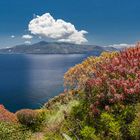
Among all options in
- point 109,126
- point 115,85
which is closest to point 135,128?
point 109,126

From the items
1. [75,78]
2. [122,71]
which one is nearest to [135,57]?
[122,71]

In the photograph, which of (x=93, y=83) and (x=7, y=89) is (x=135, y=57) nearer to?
(x=93, y=83)

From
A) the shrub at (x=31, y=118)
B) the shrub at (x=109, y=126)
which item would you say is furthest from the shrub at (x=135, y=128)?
the shrub at (x=31, y=118)

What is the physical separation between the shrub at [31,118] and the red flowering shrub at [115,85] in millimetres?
8426

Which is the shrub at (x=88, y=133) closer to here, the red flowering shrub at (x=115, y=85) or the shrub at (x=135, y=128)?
the red flowering shrub at (x=115, y=85)

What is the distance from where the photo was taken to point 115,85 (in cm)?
1101

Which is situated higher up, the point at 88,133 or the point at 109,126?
the point at 109,126

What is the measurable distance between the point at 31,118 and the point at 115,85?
978 cm

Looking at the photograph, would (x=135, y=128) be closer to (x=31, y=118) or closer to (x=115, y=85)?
(x=115, y=85)

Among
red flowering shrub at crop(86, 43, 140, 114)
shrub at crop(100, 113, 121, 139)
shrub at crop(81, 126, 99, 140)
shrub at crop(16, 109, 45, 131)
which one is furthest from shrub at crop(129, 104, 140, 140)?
shrub at crop(16, 109, 45, 131)

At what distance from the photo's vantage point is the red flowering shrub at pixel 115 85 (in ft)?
35.0

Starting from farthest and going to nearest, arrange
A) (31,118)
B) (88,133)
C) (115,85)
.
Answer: (31,118)
(115,85)
(88,133)

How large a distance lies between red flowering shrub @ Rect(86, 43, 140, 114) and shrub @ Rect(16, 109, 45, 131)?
27.6ft

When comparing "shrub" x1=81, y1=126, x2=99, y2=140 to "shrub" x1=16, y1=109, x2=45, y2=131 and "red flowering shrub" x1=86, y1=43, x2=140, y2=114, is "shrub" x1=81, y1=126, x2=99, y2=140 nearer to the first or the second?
"red flowering shrub" x1=86, y1=43, x2=140, y2=114
